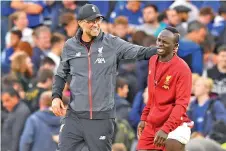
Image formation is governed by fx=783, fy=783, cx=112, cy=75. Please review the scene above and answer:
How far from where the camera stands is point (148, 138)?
27.2 ft

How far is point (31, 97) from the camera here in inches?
532

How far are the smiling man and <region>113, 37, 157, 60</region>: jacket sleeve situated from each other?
0.75 ft

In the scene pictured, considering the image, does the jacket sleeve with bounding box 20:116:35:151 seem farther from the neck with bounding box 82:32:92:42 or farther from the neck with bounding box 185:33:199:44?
the neck with bounding box 82:32:92:42

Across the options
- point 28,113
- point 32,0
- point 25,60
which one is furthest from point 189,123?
point 32,0

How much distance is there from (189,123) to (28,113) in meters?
5.18

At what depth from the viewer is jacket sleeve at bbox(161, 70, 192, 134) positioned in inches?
316

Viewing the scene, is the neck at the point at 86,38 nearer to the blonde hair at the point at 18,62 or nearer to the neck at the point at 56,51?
the blonde hair at the point at 18,62

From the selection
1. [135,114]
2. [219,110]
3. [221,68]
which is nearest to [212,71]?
[221,68]

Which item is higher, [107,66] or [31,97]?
[107,66]

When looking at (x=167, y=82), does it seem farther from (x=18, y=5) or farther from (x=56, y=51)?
(x=18, y=5)

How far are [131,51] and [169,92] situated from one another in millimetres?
802

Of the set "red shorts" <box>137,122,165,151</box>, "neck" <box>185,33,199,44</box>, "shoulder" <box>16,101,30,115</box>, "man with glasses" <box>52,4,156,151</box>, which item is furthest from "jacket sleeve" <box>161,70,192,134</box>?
"neck" <box>185,33,199,44</box>

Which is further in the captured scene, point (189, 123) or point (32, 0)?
point (32, 0)

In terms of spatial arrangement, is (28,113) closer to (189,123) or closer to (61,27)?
(61,27)
